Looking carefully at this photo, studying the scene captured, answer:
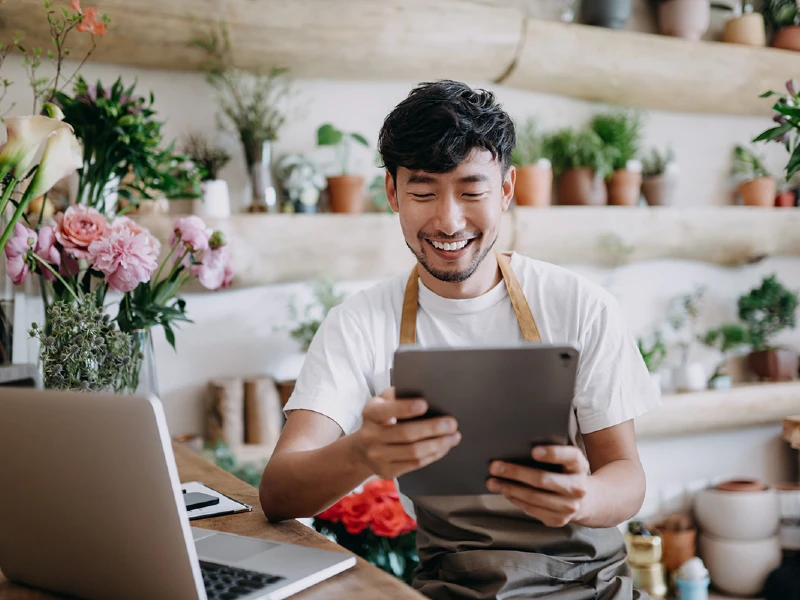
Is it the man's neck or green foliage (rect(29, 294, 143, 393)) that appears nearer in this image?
green foliage (rect(29, 294, 143, 393))

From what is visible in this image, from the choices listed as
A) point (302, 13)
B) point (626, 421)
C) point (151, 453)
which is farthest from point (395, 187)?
point (302, 13)

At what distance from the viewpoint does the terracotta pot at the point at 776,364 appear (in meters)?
3.74

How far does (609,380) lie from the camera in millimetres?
1390

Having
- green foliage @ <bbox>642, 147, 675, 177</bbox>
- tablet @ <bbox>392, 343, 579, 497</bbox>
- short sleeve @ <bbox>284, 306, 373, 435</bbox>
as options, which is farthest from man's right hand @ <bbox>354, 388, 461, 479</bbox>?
green foliage @ <bbox>642, 147, 675, 177</bbox>

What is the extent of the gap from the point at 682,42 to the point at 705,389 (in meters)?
1.60

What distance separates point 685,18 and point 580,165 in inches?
34.3

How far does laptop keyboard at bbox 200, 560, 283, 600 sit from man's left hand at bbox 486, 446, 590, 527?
32 centimetres

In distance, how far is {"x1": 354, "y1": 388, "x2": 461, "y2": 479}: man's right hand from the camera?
958 mm

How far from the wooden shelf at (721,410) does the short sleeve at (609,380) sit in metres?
2.02

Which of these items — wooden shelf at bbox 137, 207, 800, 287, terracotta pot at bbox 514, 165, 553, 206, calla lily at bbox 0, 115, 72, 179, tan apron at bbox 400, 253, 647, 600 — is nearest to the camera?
calla lily at bbox 0, 115, 72, 179

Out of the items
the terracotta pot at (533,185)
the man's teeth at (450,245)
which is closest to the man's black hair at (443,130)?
the man's teeth at (450,245)

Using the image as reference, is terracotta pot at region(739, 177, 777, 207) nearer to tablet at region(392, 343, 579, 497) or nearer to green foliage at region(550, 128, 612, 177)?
green foliage at region(550, 128, 612, 177)

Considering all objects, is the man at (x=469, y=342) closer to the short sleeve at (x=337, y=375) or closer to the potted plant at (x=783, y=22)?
the short sleeve at (x=337, y=375)

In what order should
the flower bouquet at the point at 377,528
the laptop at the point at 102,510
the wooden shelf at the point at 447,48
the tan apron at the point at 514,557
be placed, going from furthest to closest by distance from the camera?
the wooden shelf at the point at 447,48, the flower bouquet at the point at 377,528, the tan apron at the point at 514,557, the laptop at the point at 102,510
